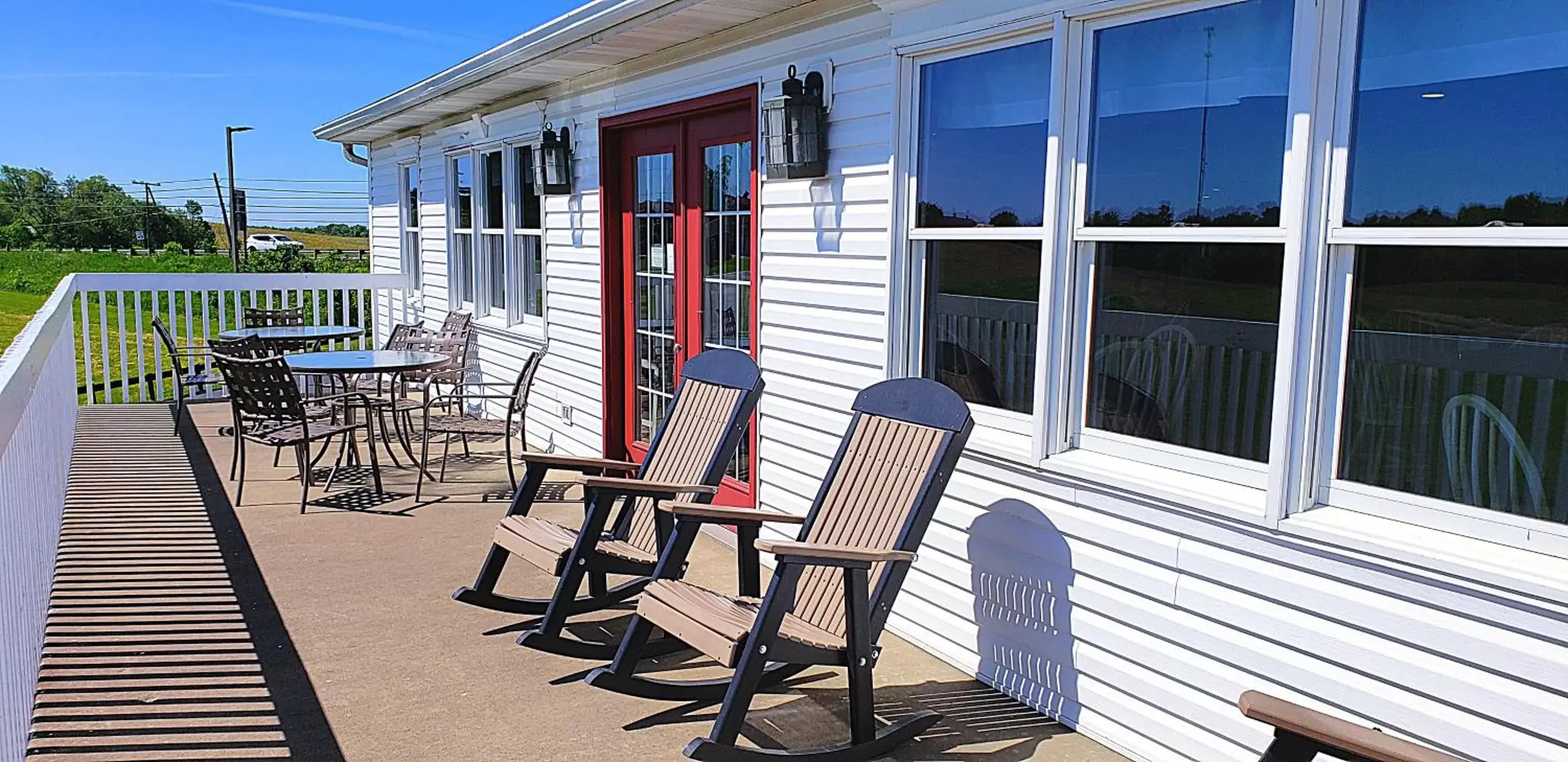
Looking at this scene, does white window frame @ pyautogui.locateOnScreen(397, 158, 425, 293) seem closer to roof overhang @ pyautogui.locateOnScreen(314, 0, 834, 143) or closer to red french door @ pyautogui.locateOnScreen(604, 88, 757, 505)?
roof overhang @ pyautogui.locateOnScreen(314, 0, 834, 143)

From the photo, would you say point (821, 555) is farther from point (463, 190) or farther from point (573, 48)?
point (463, 190)

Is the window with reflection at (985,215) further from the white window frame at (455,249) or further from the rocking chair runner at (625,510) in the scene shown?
the white window frame at (455,249)

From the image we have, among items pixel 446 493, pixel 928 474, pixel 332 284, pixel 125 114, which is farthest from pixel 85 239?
pixel 928 474

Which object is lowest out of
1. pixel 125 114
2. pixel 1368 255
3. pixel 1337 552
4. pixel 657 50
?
pixel 1337 552

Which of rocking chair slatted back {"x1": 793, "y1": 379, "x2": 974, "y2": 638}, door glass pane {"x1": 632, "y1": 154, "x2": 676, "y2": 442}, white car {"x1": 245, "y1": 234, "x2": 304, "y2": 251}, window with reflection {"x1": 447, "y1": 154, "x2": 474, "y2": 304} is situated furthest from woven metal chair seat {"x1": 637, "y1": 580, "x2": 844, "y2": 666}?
white car {"x1": 245, "y1": 234, "x2": 304, "y2": 251}

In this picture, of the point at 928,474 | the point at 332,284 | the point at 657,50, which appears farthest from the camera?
the point at 332,284

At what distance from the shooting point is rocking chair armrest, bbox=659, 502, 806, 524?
342 centimetres

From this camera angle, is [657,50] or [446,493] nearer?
[657,50]

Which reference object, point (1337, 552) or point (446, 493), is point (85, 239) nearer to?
point (446, 493)

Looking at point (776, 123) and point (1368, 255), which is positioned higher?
point (776, 123)

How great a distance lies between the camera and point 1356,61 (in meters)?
2.55

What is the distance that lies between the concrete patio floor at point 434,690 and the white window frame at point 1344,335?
109 centimetres

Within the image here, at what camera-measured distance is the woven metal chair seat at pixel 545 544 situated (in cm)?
398

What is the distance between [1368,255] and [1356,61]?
442 mm
